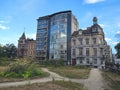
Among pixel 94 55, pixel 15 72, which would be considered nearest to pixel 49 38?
pixel 94 55

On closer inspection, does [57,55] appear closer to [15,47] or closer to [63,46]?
[63,46]

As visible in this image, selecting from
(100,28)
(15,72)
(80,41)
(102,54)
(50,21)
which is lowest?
(15,72)

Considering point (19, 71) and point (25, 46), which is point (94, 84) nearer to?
point (19, 71)

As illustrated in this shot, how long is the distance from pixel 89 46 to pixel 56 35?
50.5 feet

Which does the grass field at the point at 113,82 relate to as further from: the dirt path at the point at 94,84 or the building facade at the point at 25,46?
the building facade at the point at 25,46

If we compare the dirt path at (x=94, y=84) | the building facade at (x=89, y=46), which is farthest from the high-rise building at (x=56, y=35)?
the dirt path at (x=94, y=84)

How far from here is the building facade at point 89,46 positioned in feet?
173

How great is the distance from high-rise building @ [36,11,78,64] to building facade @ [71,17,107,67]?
3316 millimetres

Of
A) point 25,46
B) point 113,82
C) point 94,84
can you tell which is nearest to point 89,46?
point 113,82

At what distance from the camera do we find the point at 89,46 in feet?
178

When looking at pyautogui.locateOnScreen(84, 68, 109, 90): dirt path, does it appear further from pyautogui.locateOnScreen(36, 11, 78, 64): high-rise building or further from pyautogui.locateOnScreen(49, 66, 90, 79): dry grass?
pyautogui.locateOnScreen(36, 11, 78, 64): high-rise building

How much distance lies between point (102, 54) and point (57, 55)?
18513mm

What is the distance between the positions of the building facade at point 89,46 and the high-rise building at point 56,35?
3.32m

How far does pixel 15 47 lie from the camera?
96.4 m
